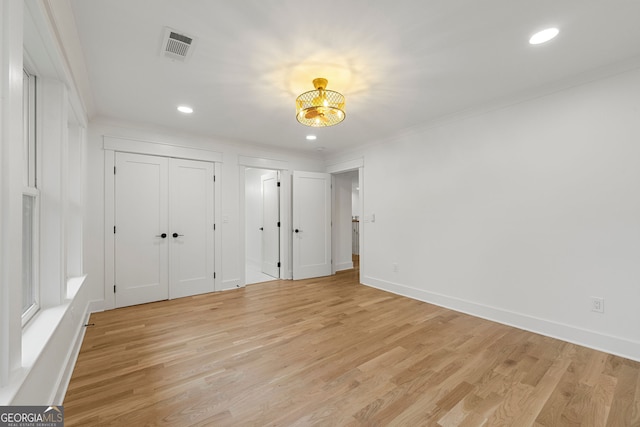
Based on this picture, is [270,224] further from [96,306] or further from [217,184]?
[96,306]

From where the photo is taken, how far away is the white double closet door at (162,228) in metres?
3.62

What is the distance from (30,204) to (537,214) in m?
4.39

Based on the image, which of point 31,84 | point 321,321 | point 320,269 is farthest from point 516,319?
point 31,84

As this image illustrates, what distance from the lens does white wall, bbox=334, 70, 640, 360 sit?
233cm

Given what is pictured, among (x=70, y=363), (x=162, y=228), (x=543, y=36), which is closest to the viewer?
(x=543, y=36)

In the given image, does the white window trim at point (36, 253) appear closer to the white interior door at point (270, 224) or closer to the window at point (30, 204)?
the window at point (30, 204)

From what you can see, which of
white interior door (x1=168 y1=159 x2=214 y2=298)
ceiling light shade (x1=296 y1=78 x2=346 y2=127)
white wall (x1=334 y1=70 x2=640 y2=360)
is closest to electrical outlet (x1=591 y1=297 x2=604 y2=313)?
white wall (x1=334 y1=70 x2=640 y2=360)

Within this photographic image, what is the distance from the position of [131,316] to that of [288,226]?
2.76m

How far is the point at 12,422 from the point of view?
1.02 meters

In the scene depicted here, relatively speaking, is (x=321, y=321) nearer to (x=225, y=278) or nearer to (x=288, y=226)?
(x=225, y=278)

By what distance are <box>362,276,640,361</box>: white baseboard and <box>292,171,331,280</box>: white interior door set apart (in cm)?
191

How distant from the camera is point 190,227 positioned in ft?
13.5

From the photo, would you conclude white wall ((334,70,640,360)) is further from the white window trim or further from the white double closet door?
the white window trim

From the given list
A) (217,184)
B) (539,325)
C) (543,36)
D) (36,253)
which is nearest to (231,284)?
(217,184)
